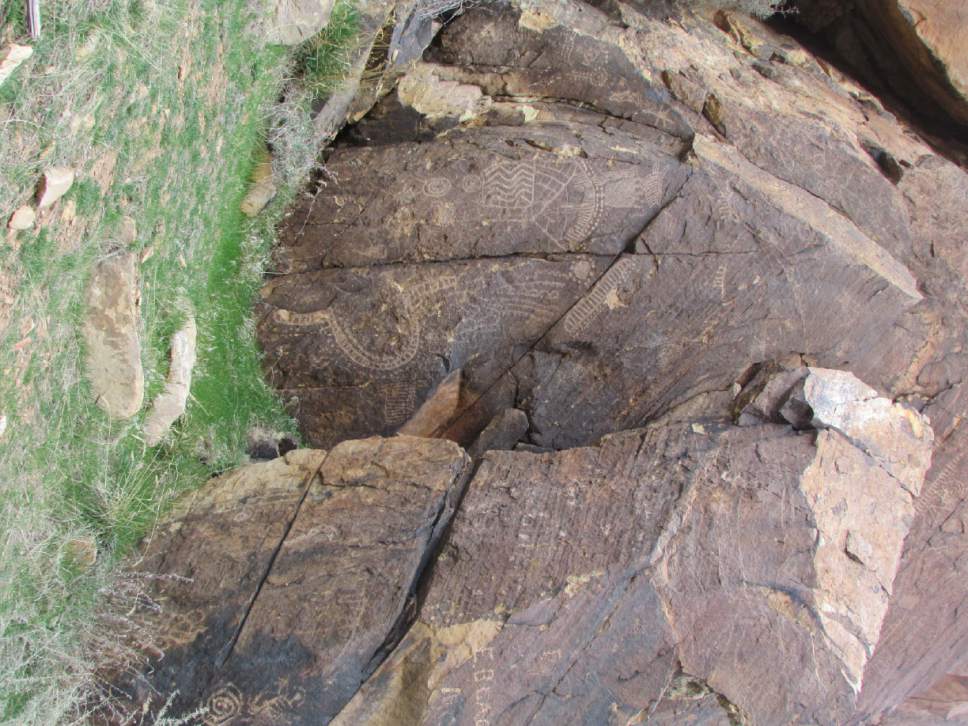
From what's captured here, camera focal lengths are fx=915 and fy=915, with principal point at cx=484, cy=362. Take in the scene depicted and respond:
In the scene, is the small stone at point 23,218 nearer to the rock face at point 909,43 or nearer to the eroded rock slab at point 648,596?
the eroded rock slab at point 648,596

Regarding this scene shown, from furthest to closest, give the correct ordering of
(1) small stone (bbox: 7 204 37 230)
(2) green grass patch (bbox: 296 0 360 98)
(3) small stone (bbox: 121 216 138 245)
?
1. (2) green grass patch (bbox: 296 0 360 98)
2. (3) small stone (bbox: 121 216 138 245)
3. (1) small stone (bbox: 7 204 37 230)

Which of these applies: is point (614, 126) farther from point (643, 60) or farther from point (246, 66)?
point (246, 66)

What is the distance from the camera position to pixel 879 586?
3828 millimetres

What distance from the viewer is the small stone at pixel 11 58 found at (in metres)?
2.47

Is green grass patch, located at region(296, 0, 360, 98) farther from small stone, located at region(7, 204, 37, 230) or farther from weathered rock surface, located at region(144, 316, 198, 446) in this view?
small stone, located at region(7, 204, 37, 230)

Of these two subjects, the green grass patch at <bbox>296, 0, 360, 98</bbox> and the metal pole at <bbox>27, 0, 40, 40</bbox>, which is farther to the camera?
the green grass patch at <bbox>296, 0, 360, 98</bbox>

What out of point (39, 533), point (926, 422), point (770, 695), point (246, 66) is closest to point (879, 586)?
Answer: point (770, 695)

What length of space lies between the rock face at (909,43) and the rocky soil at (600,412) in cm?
15

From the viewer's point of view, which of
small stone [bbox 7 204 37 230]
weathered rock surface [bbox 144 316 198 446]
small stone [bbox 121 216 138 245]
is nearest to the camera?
small stone [bbox 7 204 37 230]

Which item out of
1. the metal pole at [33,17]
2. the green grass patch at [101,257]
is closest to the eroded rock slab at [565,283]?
the green grass patch at [101,257]

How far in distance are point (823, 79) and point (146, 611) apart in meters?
5.19

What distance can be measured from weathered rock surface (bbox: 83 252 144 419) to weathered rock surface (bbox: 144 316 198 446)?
0.31 m

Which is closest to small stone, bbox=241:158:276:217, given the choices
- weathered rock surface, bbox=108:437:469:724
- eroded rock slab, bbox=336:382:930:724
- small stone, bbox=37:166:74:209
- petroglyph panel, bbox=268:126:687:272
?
petroglyph panel, bbox=268:126:687:272

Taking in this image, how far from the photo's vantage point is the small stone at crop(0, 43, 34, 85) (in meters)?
2.47
